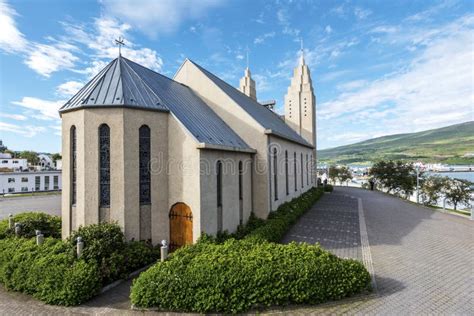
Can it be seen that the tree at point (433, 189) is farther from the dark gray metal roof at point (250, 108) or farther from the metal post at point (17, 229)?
the metal post at point (17, 229)

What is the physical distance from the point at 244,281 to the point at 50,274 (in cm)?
661

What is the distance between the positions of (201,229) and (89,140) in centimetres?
667

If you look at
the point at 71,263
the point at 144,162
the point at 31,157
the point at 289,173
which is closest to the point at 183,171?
the point at 144,162

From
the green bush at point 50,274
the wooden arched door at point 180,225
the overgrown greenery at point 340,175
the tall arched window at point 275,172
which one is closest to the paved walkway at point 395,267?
the green bush at point 50,274

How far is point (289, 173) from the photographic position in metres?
22.3

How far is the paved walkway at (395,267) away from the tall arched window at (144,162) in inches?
162

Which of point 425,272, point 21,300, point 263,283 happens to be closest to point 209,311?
point 263,283

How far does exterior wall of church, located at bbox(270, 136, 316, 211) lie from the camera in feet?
57.9

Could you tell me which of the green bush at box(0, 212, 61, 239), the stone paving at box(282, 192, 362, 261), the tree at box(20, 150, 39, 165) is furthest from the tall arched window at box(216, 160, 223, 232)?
the tree at box(20, 150, 39, 165)

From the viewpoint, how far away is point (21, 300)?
27.0 feet

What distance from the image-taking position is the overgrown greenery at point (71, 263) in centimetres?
800

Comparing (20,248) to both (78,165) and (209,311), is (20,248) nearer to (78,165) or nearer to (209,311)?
(78,165)

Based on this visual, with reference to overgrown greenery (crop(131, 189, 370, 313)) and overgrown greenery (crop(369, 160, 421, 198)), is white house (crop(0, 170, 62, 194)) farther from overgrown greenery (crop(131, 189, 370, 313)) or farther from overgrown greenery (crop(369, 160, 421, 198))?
overgrown greenery (crop(369, 160, 421, 198))

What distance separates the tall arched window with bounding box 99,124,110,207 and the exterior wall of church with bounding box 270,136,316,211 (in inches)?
399
